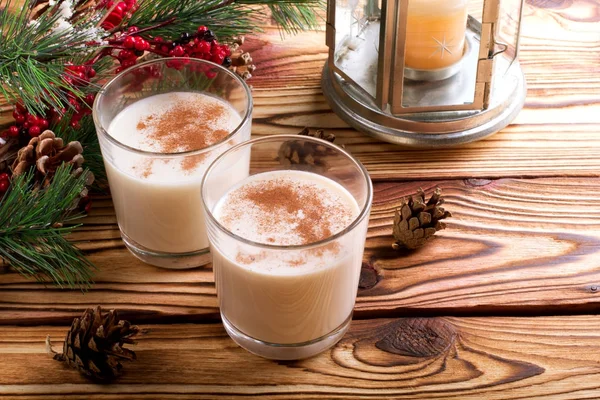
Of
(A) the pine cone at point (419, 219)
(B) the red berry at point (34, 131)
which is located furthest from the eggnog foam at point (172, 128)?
(A) the pine cone at point (419, 219)

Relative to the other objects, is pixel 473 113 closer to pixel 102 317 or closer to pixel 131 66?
pixel 131 66

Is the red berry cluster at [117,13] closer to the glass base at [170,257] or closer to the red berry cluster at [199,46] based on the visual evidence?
the red berry cluster at [199,46]

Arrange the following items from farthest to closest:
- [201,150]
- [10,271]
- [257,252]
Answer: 1. [10,271]
2. [201,150]
3. [257,252]

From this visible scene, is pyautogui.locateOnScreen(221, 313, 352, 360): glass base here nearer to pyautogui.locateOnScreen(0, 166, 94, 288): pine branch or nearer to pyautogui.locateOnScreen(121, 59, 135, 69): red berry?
pyautogui.locateOnScreen(0, 166, 94, 288): pine branch

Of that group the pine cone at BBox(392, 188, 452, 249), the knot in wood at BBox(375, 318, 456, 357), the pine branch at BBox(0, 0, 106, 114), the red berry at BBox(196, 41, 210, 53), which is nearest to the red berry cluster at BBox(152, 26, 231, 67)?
the red berry at BBox(196, 41, 210, 53)

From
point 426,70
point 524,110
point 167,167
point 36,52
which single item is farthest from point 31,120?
point 524,110

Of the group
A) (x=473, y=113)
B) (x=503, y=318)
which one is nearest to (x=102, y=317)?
(x=503, y=318)
